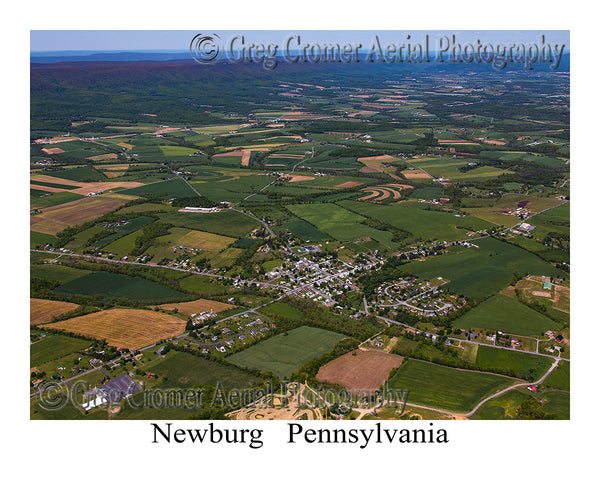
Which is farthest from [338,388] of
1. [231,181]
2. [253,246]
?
[231,181]

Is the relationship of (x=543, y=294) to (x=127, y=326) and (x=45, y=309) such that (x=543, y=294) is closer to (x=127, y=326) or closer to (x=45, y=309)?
(x=127, y=326)

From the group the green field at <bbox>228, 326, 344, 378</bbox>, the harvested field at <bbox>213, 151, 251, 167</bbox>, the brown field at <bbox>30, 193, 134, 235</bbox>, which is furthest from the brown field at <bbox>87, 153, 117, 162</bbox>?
the green field at <bbox>228, 326, 344, 378</bbox>

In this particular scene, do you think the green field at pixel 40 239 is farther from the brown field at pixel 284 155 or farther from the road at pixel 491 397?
the brown field at pixel 284 155

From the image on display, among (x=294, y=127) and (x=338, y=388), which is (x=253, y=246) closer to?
(x=338, y=388)

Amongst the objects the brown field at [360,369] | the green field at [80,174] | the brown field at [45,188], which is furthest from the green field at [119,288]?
the green field at [80,174]

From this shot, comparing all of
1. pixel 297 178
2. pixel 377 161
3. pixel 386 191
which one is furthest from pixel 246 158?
pixel 386 191
